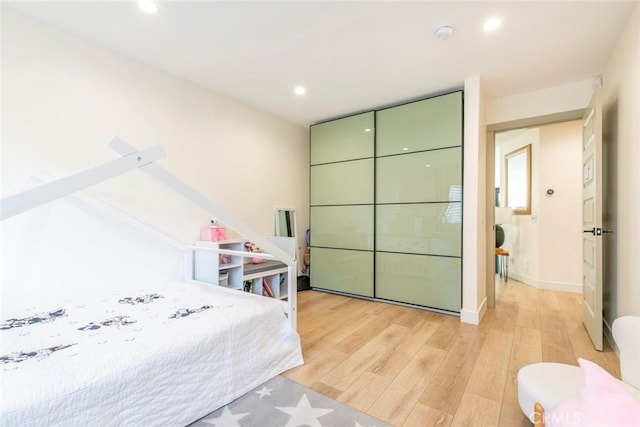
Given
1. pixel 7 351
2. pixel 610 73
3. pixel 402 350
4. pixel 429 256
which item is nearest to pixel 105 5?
pixel 7 351

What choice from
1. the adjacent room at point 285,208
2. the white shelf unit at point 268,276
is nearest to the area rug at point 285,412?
the adjacent room at point 285,208

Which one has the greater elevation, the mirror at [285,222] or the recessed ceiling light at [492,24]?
the recessed ceiling light at [492,24]

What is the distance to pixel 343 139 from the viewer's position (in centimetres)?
396

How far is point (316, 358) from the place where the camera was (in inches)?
86.3

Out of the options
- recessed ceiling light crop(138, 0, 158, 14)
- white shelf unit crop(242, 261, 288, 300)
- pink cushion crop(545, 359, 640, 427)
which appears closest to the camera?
pink cushion crop(545, 359, 640, 427)

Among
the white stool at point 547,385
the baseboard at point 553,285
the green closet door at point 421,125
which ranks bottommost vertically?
the baseboard at point 553,285

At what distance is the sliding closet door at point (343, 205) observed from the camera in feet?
12.3

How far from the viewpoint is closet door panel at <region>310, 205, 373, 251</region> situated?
12.4 feet

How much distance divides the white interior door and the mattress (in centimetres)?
240

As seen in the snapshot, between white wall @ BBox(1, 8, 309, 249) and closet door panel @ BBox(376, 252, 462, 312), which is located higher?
white wall @ BBox(1, 8, 309, 249)

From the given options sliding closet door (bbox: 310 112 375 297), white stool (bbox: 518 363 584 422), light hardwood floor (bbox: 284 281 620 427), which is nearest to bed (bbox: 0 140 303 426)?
light hardwood floor (bbox: 284 281 620 427)

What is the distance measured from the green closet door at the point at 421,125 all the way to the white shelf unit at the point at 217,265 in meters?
2.13

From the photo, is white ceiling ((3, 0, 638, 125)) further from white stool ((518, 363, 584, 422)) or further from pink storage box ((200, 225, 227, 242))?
white stool ((518, 363, 584, 422))

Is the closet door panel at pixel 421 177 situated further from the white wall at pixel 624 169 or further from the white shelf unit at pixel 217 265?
the white shelf unit at pixel 217 265
